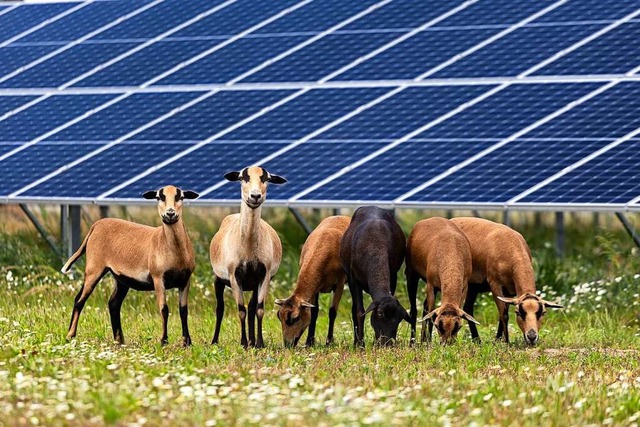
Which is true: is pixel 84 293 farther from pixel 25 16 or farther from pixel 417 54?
pixel 25 16

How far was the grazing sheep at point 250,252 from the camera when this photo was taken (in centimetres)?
1420

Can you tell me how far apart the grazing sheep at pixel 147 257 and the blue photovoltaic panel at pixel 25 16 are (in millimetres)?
11402

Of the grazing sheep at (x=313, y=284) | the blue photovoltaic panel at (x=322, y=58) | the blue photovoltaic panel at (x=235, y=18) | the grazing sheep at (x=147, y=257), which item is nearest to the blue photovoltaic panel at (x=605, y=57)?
the blue photovoltaic panel at (x=322, y=58)

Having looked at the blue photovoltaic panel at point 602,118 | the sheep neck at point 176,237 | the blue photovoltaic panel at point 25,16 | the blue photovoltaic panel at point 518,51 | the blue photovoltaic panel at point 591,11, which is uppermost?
the blue photovoltaic panel at point 25,16

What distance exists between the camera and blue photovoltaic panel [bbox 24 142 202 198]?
19375 millimetres

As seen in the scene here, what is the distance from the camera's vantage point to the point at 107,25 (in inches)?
995

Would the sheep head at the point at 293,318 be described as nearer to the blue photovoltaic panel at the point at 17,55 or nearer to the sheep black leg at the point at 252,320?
the sheep black leg at the point at 252,320

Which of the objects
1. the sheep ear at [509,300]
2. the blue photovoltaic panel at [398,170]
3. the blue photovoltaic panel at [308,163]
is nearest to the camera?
the sheep ear at [509,300]

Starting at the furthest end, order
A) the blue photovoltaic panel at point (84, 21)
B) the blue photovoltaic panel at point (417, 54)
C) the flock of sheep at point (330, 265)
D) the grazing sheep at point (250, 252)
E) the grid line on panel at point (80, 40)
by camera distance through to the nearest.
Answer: the blue photovoltaic panel at point (84, 21) < the grid line on panel at point (80, 40) < the blue photovoltaic panel at point (417, 54) < the flock of sheep at point (330, 265) < the grazing sheep at point (250, 252)

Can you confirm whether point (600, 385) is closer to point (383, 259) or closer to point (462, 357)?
point (462, 357)

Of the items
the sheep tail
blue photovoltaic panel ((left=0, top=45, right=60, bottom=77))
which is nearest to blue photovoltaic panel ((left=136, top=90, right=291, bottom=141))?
blue photovoltaic panel ((left=0, top=45, right=60, bottom=77))

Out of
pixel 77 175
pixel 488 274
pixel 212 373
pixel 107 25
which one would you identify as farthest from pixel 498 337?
pixel 107 25

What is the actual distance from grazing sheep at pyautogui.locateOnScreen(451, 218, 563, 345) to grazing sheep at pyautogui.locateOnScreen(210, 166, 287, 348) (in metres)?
2.30

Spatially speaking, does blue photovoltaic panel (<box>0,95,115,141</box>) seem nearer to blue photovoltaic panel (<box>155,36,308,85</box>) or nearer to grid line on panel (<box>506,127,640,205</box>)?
blue photovoltaic panel (<box>155,36,308,85</box>)
